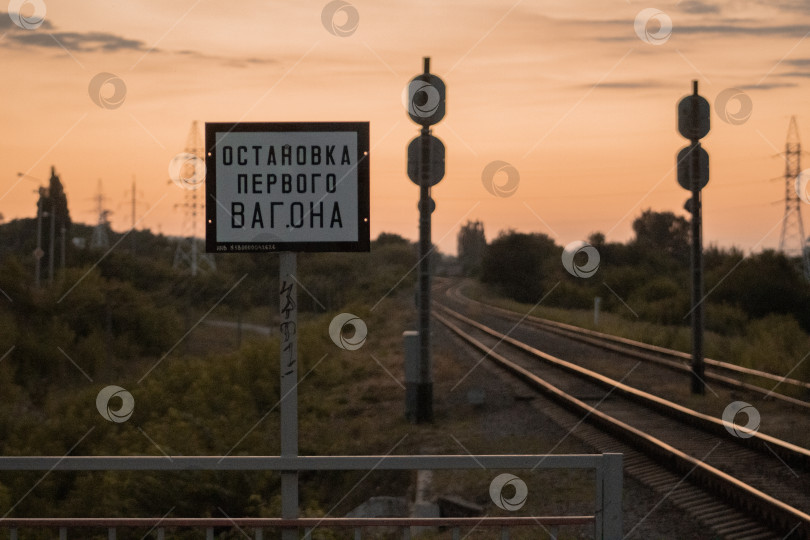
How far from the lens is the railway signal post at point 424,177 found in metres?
15.0

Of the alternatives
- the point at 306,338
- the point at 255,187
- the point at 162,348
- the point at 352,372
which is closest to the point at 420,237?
the point at 352,372

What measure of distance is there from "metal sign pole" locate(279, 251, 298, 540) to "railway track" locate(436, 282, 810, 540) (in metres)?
5.40

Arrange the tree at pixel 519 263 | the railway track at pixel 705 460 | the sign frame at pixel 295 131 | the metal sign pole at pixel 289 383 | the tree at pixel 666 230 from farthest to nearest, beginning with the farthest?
1. the tree at pixel 666 230
2. the tree at pixel 519 263
3. the railway track at pixel 705 460
4. the sign frame at pixel 295 131
5. the metal sign pole at pixel 289 383

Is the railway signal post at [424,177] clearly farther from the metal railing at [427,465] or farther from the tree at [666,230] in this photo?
the tree at [666,230]

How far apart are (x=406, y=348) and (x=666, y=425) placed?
4421 mm

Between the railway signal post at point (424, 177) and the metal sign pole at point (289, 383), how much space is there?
10.0 meters

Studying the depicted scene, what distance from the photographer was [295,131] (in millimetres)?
4961

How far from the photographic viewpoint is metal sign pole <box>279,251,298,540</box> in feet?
15.9

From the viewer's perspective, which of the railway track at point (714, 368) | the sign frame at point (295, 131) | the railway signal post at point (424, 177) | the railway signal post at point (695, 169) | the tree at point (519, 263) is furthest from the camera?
the tree at point (519, 263)

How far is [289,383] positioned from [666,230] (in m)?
80.8

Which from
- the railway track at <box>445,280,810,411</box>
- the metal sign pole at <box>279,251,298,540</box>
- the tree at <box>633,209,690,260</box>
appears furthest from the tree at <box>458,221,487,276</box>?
the metal sign pole at <box>279,251,298,540</box>

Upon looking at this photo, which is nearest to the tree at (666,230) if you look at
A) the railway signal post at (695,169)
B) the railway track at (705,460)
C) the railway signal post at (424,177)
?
the railway signal post at (695,169)

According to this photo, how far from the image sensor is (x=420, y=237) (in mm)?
15523

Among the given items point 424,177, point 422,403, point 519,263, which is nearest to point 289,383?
point 424,177
